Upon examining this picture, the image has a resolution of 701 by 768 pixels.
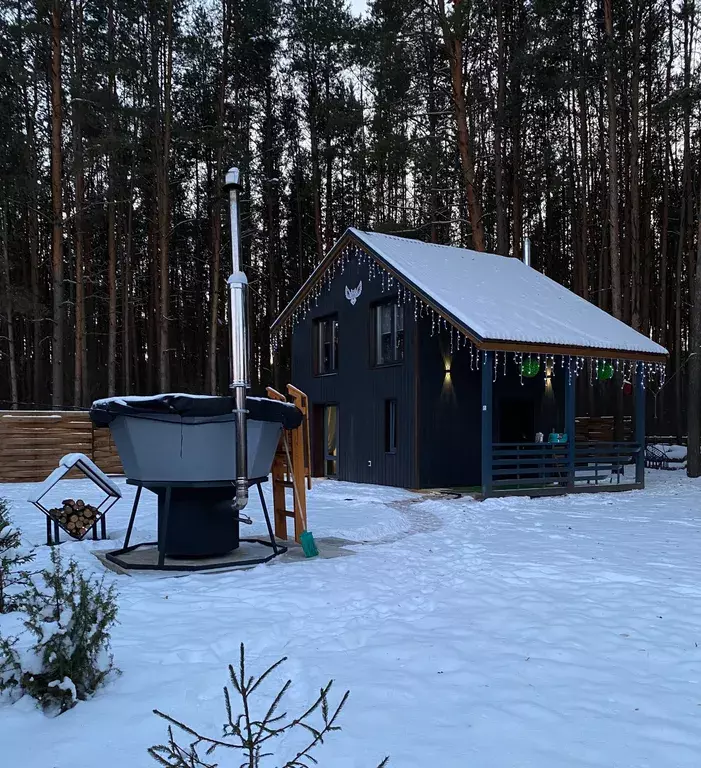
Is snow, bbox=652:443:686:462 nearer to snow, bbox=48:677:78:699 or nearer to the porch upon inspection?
the porch

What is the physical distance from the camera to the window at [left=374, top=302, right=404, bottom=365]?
1592 cm

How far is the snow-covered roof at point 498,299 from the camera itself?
44.8ft

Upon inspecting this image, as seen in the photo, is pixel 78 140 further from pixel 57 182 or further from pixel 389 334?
pixel 389 334

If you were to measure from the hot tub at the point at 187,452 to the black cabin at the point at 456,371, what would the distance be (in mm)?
6795

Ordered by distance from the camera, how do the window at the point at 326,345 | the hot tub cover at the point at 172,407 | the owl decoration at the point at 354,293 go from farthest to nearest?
1. the window at the point at 326,345
2. the owl decoration at the point at 354,293
3. the hot tub cover at the point at 172,407

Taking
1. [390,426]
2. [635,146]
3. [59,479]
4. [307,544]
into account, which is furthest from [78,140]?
[307,544]

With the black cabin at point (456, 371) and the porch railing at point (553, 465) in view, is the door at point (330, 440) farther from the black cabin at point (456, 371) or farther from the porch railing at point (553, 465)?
the porch railing at point (553, 465)

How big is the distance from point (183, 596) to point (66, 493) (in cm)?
869

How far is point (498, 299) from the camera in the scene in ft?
50.8

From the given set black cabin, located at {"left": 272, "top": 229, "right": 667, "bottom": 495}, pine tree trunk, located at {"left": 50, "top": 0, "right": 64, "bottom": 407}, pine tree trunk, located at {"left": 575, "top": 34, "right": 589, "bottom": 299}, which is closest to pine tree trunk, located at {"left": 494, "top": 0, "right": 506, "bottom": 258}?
black cabin, located at {"left": 272, "top": 229, "right": 667, "bottom": 495}

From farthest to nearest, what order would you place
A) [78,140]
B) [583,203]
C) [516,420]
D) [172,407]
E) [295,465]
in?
[583,203]
[78,140]
[516,420]
[295,465]
[172,407]

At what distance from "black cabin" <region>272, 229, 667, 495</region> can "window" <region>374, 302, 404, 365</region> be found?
4cm

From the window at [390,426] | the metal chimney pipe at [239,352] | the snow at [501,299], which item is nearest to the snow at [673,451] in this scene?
the snow at [501,299]

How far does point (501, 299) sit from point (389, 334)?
264 centimetres
